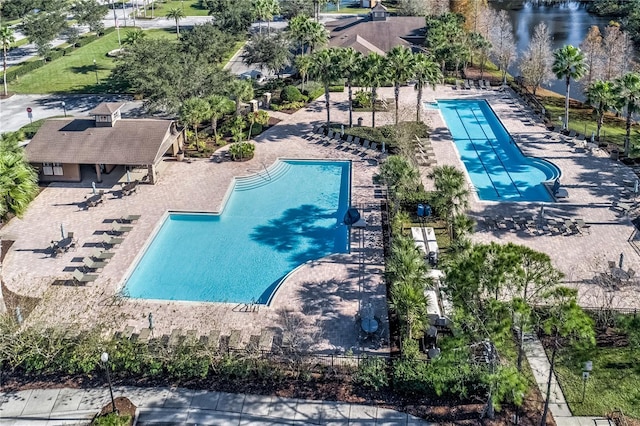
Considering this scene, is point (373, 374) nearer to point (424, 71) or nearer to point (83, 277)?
point (83, 277)

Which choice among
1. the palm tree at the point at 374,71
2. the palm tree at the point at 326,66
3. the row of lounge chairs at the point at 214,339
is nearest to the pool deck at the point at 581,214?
the palm tree at the point at 374,71

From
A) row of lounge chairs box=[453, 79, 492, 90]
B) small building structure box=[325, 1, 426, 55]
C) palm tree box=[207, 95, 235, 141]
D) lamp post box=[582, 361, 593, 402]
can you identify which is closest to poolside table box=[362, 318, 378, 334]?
lamp post box=[582, 361, 593, 402]

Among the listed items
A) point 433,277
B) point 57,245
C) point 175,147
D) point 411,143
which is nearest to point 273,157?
point 175,147

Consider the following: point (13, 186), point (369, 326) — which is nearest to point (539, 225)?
point (369, 326)

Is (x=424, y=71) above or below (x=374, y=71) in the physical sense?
below

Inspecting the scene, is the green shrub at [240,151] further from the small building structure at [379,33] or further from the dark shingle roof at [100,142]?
the small building structure at [379,33]
